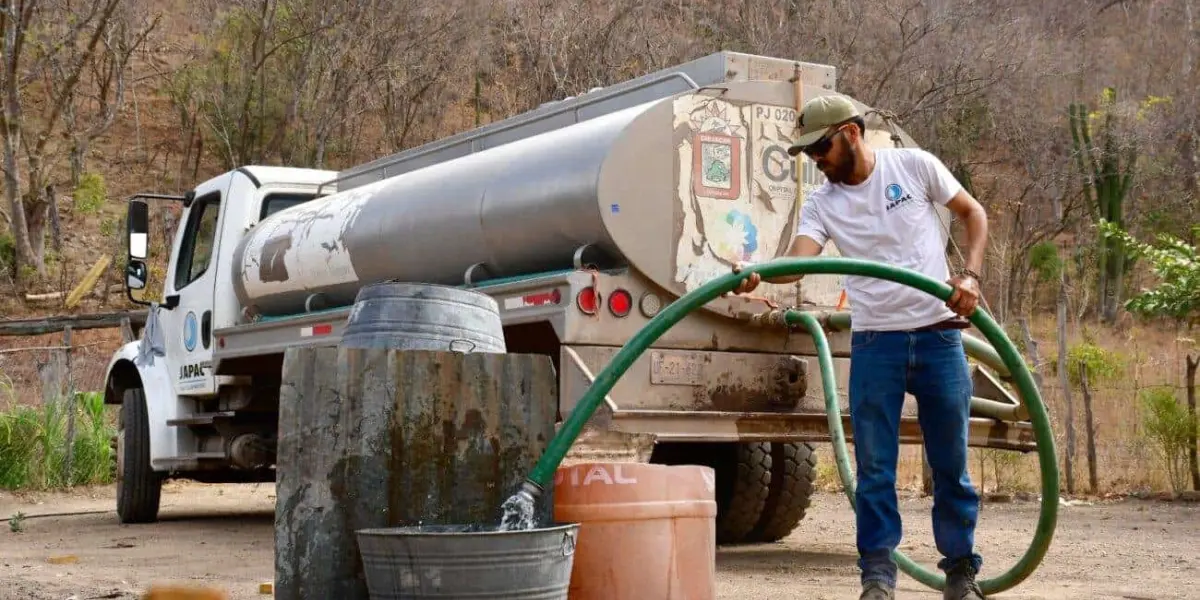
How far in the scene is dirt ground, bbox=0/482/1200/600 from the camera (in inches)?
270

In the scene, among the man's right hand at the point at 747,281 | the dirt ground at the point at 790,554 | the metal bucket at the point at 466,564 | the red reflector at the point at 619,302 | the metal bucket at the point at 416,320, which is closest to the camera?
the metal bucket at the point at 466,564

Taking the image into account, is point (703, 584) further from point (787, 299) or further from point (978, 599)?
point (787, 299)

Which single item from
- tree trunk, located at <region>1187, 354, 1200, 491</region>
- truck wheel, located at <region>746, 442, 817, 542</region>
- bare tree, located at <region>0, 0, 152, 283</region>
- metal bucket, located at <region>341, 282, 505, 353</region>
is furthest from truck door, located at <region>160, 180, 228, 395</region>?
bare tree, located at <region>0, 0, 152, 283</region>

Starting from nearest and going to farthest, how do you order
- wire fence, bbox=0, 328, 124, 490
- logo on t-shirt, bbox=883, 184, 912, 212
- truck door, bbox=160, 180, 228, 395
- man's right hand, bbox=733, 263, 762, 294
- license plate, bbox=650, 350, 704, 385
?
man's right hand, bbox=733, 263, 762, 294, logo on t-shirt, bbox=883, 184, 912, 212, license plate, bbox=650, 350, 704, 385, truck door, bbox=160, 180, 228, 395, wire fence, bbox=0, 328, 124, 490

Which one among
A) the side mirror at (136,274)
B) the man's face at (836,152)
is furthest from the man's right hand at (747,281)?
the side mirror at (136,274)

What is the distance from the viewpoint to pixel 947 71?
2566cm

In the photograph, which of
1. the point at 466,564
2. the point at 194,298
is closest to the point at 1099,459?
the point at 194,298

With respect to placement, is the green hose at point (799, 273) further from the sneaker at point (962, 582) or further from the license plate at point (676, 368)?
the license plate at point (676, 368)

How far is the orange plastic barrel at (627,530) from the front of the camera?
16.3 feet

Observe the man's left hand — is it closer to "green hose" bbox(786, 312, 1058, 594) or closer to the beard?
"green hose" bbox(786, 312, 1058, 594)

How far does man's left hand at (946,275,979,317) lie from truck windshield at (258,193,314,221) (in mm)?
7187

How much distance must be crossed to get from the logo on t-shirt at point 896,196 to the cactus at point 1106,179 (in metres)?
27.6

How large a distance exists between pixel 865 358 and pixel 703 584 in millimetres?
994

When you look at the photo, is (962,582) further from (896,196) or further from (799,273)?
(896,196)
